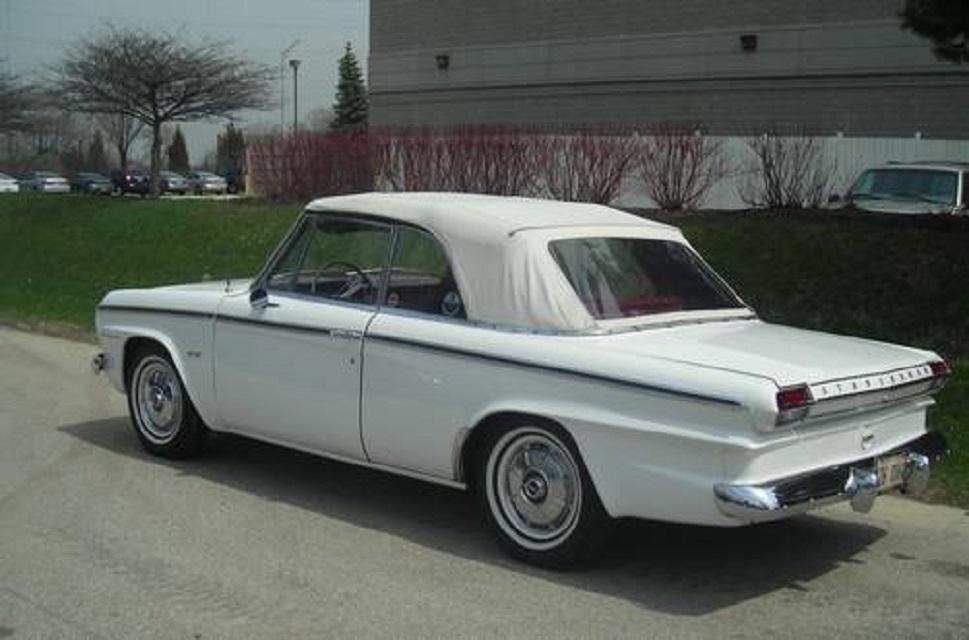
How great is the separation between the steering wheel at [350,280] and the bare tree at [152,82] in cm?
2429

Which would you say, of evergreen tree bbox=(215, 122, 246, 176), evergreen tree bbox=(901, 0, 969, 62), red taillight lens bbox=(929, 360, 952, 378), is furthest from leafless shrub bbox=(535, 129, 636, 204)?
evergreen tree bbox=(215, 122, 246, 176)

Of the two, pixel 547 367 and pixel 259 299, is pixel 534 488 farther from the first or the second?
pixel 259 299

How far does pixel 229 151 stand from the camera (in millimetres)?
72312

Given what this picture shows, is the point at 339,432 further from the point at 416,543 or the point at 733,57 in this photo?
the point at 733,57

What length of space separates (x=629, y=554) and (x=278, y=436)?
202cm

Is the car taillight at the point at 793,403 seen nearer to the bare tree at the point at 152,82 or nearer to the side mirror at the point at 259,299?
the side mirror at the point at 259,299

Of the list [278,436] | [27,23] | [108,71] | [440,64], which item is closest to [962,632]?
[278,436]

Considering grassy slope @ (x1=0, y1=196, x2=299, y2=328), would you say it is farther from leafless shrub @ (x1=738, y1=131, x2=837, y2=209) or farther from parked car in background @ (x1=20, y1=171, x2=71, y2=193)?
parked car in background @ (x1=20, y1=171, x2=71, y2=193)

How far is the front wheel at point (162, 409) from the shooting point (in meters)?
7.50

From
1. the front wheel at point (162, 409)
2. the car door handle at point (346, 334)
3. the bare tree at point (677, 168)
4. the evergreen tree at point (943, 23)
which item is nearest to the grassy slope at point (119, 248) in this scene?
the bare tree at point (677, 168)

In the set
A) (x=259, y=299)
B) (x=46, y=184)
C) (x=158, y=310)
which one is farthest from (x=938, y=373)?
(x=46, y=184)

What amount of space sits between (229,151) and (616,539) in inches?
2707

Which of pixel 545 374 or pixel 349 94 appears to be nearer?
pixel 545 374

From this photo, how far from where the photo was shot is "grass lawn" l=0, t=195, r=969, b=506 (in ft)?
34.1
